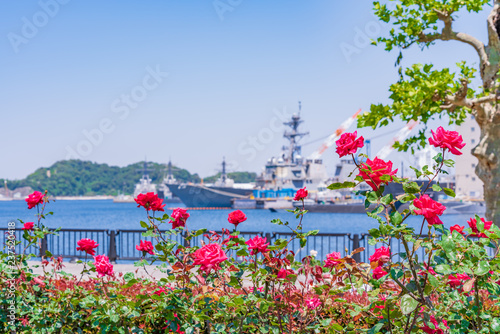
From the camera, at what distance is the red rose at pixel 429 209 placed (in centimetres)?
252

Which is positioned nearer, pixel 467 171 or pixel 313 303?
pixel 313 303

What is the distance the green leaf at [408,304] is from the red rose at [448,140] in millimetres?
927

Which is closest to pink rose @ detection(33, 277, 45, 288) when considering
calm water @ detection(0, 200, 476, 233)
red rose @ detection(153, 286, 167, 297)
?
red rose @ detection(153, 286, 167, 297)

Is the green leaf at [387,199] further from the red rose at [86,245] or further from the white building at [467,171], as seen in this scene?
the white building at [467,171]

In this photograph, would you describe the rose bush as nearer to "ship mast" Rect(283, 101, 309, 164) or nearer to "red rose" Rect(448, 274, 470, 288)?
"red rose" Rect(448, 274, 470, 288)

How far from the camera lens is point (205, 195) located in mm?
106188

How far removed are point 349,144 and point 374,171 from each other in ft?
0.71

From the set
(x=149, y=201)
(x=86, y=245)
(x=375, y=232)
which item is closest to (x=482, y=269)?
(x=375, y=232)

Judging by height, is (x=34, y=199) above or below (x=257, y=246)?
above

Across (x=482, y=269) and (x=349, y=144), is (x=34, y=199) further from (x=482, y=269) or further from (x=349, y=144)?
(x=482, y=269)

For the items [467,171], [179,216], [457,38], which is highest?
[457,38]

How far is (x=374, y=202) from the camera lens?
267cm

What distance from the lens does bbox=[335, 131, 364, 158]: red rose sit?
2729 mm

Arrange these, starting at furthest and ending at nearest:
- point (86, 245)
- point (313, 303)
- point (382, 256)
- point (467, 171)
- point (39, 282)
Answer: point (467, 171), point (39, 282), point (86, 245), point (313, 303), point (382, 256)
